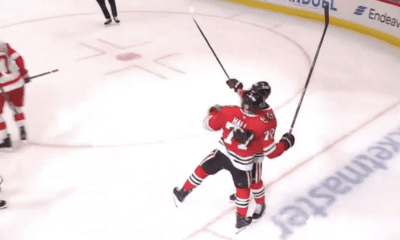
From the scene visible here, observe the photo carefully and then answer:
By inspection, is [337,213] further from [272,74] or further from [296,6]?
[296,6]

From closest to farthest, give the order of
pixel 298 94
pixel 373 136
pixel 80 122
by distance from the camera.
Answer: pixel 373 136
pixel 80 122
pixel 298 94

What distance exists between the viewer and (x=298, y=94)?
15.8 feet

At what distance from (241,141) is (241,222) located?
0.68 meters

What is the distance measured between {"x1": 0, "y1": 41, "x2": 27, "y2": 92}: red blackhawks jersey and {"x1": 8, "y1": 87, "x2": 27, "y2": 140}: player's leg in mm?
92

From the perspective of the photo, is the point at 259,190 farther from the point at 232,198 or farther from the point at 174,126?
the point at 174,126

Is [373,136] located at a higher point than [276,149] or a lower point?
lower

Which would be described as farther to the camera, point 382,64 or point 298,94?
point 382,64

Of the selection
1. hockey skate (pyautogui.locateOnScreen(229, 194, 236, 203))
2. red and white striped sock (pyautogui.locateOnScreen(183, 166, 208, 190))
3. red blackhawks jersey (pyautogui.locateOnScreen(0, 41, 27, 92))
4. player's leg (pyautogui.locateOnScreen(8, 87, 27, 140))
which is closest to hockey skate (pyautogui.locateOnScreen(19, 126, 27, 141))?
player's leg (pyautogui.locateOnScreen(8, 87, 27, 140))

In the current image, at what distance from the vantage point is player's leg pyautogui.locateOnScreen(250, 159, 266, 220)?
8.50ft

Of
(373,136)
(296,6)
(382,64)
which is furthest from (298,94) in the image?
(296,6)

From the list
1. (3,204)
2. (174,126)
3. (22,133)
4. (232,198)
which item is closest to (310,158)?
(232,198)

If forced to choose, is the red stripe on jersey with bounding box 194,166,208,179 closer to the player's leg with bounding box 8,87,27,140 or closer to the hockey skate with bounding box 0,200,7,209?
the hockey skate with bounding box 0,200,7,209

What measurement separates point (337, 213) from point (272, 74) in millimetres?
2858

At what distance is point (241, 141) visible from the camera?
2365 mm
